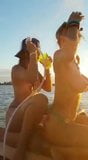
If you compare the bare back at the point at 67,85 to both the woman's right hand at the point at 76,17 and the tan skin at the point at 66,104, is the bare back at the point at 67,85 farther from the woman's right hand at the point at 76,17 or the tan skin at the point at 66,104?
the woman's right hand at the point at 76,17

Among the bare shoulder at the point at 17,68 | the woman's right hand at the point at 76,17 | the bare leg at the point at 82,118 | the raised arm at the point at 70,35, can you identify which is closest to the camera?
the raised arm at the point at 70,35

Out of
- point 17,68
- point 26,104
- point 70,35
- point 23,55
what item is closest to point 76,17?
point 70,35

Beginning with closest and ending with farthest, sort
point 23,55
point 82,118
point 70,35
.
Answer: point 70,35
point 82,118
point 23,55

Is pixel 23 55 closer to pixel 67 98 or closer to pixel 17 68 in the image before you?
pixel 17 68

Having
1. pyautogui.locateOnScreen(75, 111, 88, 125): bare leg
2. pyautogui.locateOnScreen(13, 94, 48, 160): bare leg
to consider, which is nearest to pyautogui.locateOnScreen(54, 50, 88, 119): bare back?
pyautogui.locateOnScreen(13, 94, 48, 160): bare leg

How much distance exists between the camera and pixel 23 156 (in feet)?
17.0

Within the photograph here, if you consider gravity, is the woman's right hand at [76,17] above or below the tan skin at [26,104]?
above

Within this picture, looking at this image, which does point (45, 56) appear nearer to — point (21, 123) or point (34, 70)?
point (34, 70)

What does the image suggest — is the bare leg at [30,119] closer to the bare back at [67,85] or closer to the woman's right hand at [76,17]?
the bare back at [67,85]

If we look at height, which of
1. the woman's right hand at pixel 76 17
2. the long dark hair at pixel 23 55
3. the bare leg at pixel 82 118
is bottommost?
the bare leg at pixel 82 118

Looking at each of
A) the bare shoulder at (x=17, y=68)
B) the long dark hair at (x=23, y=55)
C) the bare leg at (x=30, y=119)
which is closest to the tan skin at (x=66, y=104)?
the bare leg at (x=30, y=119)

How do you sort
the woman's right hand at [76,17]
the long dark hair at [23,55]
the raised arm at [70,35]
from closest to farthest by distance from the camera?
the raised arm at [70,35] < the woman's right hand at [76,17] < the long dark hair at [23,55]

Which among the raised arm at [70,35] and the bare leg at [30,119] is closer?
the raised arm at [70,35]

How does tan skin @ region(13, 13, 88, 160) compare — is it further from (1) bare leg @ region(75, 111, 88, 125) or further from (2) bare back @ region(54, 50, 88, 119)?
(1) bare leg @ region(75, 111, 88, 125)
